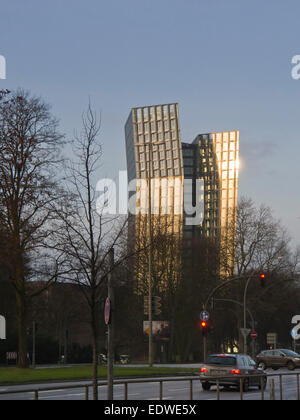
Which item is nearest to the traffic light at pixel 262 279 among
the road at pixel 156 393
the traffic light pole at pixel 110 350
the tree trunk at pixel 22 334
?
the tree trunk at pixel 22 334

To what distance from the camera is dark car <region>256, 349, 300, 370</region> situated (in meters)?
54.0

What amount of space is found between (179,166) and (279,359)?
75127mm

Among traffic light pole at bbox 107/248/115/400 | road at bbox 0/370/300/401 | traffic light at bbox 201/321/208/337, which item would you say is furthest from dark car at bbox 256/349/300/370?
traffic light pole at bbox 107/248/115/400

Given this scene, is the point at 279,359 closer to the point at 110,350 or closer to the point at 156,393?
the point at 156,393

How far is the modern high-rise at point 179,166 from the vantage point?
125 meters

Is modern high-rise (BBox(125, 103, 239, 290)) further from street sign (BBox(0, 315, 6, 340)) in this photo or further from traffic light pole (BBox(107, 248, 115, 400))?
traffic light pole (BBox(107, 248, 115, 400))

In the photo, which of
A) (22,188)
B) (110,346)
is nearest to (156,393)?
(110,346)

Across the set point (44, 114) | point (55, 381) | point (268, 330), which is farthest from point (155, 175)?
point (55, 381)

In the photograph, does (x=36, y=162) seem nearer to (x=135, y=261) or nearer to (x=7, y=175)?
(x=7, y=175)

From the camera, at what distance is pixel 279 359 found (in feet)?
179

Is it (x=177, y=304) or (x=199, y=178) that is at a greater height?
(x=199, y=178)

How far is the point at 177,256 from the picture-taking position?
70.9 metres

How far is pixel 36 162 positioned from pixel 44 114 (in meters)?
3.03

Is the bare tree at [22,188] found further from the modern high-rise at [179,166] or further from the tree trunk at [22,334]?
the modern high-rise at [179,166]
